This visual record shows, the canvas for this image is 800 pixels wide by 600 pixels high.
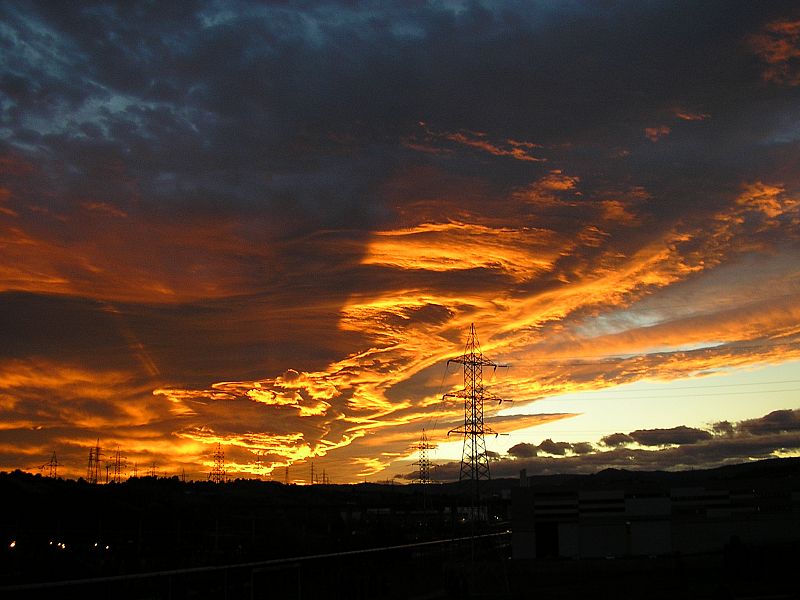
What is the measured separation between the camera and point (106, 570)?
5206cm

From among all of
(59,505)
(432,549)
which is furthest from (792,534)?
(59,505)

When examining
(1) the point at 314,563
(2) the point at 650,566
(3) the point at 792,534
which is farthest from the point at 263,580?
(3) the point at 792,534

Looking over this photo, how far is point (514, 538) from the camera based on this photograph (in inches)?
3674

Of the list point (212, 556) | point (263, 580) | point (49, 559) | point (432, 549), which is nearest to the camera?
point (263, 580)

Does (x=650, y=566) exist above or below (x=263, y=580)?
below

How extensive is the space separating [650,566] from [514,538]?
2404 cm

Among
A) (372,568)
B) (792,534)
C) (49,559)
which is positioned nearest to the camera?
(372,568)

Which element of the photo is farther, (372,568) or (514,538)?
(514,538)

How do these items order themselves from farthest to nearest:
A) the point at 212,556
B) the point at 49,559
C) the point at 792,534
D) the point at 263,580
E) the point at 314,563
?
1. the point at 792,534
2. the point at 212,556
3. the point at 49,559
4. the point at 314,563
5. the point at 263,580

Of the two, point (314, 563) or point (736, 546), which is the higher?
point (314, 563)

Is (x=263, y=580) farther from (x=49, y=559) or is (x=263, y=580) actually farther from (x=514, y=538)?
(x=514, y=538)

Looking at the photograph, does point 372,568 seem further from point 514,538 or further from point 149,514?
point 149,514

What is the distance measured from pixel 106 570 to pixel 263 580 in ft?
125

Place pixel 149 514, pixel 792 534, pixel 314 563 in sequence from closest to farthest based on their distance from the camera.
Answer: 1. pixel 314 563
2. pixel 792 534
3. pixel 149 514
